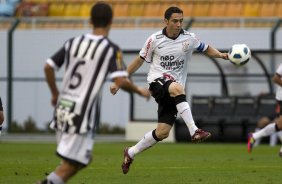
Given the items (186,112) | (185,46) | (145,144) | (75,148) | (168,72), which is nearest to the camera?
(75,148)

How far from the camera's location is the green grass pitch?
14141 mm

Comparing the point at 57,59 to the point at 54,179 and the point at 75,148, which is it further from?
the point at 54,179

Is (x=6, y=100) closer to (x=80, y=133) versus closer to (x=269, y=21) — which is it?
(x=269, y=21)

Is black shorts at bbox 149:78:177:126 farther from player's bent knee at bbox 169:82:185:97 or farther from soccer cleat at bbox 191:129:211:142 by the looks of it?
soccer cleat at bbox 191:129:211:142

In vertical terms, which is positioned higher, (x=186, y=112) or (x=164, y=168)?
(x=186, y=112)

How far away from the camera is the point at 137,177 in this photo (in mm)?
14711

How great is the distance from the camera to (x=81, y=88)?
10062 millimetres

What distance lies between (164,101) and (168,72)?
453mm

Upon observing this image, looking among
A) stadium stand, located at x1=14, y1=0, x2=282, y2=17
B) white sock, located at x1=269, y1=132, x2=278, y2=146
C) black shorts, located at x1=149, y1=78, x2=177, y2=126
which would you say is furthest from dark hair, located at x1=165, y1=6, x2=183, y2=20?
stadium stand, located at x1=14, y1=0, x2=282, y2=17

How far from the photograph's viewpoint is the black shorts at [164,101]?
15.2m

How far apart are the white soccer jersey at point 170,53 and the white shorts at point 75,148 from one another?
18.3 feet

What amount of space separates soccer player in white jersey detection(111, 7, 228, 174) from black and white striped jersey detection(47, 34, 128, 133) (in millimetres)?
5007

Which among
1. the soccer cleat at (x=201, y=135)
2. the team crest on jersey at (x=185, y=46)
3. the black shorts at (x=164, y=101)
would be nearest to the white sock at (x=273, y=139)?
the team crest on jersey at (x=185, y=46)

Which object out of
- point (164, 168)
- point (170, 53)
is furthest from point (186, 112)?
point (164, 168)
